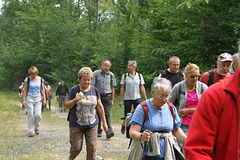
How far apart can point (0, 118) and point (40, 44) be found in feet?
88.0

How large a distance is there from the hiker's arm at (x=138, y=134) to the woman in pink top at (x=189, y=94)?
138 centimetres

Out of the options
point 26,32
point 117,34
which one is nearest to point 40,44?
point 26,32

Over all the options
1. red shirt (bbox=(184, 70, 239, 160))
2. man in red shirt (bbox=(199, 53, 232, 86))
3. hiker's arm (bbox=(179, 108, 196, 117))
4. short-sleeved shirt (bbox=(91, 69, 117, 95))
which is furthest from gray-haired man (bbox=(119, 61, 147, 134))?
red shirt (bbox=(184, 70, 239, 160))

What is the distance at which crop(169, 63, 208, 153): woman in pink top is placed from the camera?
15.0 feet

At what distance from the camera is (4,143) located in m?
7.82

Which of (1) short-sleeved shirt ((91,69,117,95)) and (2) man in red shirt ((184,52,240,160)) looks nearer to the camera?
(2) man in red shirt ((184,52,240,160))

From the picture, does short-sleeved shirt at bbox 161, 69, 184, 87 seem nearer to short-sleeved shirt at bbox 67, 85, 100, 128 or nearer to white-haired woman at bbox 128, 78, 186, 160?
short-sleeved shirt at bbox 67, 85, 100, 128

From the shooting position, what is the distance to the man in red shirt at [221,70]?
4734mm

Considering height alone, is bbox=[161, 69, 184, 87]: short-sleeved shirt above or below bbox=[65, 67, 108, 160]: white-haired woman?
above

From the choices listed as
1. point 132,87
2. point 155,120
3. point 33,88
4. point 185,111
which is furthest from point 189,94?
point 33,88

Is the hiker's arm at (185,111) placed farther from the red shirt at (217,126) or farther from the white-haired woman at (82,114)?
the red shirt at (217,126)

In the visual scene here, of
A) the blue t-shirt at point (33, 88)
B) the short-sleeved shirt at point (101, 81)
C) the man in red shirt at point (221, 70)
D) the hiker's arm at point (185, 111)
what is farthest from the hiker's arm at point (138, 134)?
the blue t-shirt at point (33, 88)

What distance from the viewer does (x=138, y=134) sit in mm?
3312

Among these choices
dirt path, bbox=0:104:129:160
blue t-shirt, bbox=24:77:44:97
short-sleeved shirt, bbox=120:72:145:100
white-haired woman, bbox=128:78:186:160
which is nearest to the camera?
white-haired woman, bbox=128:78:186:160
